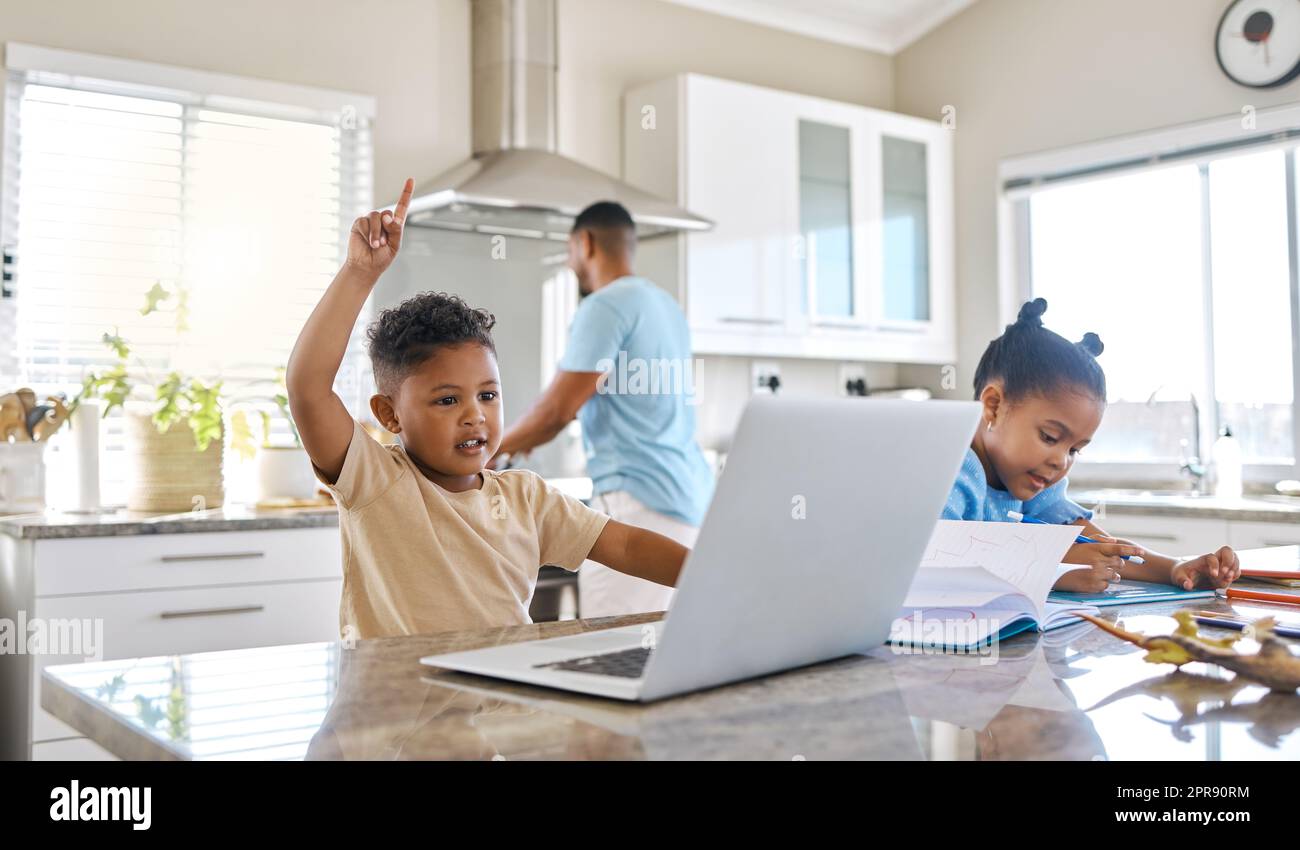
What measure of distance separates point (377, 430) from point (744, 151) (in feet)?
5.02

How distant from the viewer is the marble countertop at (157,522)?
226 centimetres

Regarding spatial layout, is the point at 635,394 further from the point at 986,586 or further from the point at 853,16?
the point at 853,16

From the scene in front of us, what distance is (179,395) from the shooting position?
2.74 meters

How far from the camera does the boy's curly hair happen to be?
1.35 m

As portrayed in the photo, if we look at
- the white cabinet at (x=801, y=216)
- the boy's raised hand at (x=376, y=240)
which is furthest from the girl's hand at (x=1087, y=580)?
the white cabinet at (x=801, y=216)

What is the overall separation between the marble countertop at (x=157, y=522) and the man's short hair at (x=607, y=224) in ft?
2.88

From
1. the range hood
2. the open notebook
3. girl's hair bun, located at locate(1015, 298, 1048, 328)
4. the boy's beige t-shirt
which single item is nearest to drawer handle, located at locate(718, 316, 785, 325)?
the range hood

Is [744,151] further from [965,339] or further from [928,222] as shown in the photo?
[965,339]

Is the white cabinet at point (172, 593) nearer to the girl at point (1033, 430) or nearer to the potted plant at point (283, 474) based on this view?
the potted plant at point (283, 474)

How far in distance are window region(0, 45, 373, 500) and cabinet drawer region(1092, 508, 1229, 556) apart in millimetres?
2197

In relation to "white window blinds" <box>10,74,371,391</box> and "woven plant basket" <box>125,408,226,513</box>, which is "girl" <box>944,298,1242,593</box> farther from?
"white window blinds" <box>10,74,371,391</box>

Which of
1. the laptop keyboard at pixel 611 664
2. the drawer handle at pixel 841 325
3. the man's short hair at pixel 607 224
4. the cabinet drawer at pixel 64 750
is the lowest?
the cabinet drawer at pixel 64 750

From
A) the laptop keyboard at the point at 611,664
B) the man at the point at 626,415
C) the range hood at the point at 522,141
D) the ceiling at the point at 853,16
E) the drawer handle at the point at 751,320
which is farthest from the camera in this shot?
the ceiling at the point at 853,16
